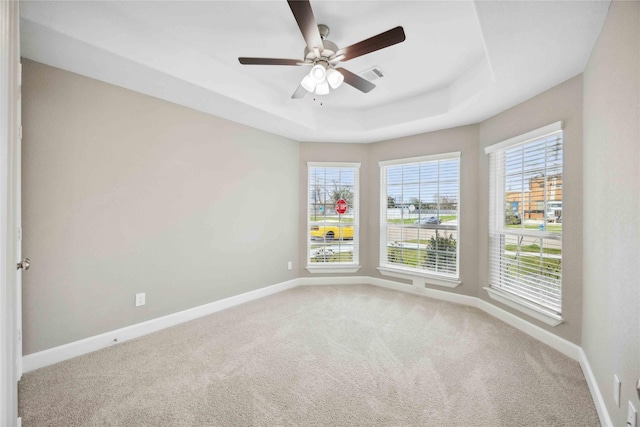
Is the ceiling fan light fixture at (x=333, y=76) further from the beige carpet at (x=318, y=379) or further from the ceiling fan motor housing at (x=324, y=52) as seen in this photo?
the beige carpet at (x=318, y=379)

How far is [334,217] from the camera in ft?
15.1

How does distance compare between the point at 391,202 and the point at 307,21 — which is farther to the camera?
the point at 391,202

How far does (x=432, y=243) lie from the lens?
403cm

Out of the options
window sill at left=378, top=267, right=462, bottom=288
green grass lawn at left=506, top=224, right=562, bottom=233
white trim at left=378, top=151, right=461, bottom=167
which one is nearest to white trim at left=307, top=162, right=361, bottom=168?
white trim at left=378, top=151, right=461, bottom=167

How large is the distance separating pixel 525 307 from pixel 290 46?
11.5 ft

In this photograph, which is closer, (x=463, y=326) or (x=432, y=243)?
(x=463, y=326)

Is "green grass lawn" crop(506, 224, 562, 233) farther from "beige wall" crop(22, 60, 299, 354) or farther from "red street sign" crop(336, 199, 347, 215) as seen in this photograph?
"beige wall" crop(22, 60, 299, 354)

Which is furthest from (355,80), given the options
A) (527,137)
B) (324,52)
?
(527,137)

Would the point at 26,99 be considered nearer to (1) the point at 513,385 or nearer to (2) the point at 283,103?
(2) the point at 283,103

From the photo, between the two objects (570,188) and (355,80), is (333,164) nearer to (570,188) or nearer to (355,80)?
(355,80)

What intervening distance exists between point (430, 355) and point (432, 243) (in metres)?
1.98

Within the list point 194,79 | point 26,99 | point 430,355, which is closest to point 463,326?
point 430,355

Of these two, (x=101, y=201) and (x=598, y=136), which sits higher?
(x=598, y=136)

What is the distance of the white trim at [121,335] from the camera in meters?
2.15
